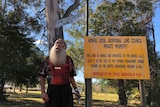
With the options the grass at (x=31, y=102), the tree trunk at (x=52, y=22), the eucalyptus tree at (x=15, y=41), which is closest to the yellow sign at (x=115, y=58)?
the tree trunk at (x=52, y=22)

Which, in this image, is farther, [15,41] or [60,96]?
[15,41]

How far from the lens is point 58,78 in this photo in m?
5.33

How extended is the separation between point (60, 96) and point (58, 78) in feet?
1.07

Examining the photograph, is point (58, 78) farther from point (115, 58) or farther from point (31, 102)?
point (31, 102)

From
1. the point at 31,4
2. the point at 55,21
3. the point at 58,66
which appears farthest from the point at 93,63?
the point at 31,4

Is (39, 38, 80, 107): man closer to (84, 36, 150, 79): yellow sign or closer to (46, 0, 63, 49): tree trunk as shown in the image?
(84, 36, 150, 79): yellow sign

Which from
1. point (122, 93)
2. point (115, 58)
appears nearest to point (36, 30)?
point (122, 93)

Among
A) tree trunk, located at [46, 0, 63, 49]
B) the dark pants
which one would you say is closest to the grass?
tree trunk, located at [46, 0, 63, 49]

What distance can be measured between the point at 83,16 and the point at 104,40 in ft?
3.89

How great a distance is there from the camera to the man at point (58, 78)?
17.5 ft

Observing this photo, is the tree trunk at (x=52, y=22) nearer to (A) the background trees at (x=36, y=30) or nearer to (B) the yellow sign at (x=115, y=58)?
(B) the yellow sign at (x=115, y=58)

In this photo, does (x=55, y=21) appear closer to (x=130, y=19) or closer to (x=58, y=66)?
(x=58, y=66)

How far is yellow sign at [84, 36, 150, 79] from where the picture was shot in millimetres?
6215

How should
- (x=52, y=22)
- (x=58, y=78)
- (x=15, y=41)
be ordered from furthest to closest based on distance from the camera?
(x=15, y=41)
(x=52, y=22)
(x=58, y=78)
